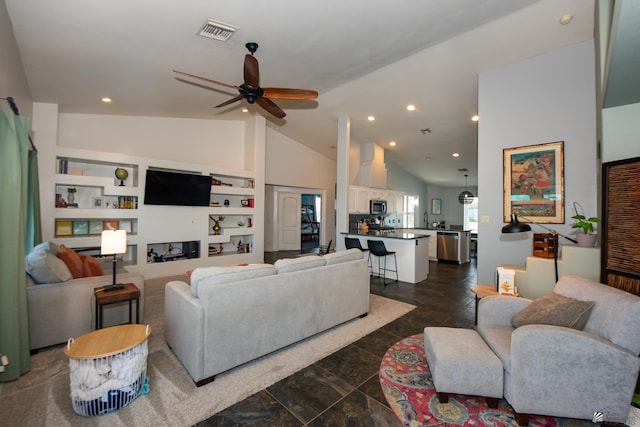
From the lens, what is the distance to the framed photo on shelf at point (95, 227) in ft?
16.7

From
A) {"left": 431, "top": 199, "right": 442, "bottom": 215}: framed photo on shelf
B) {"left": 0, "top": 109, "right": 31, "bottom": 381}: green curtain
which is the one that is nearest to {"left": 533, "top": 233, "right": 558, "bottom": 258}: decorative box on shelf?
{"left": 0, "top": 109, "right": 31, "bottom": 381}: green curtain

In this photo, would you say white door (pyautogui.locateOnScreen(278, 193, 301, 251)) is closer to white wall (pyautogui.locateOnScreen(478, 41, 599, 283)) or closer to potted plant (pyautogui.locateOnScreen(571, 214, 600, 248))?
white wall (pyautogui.locateOnScreen(478, 41, 599, 283))

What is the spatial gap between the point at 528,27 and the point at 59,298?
5.80 metres

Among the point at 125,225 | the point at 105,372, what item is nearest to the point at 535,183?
the point at 105,372

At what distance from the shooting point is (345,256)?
3350 mm

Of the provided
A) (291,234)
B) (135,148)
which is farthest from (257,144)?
(291,234)

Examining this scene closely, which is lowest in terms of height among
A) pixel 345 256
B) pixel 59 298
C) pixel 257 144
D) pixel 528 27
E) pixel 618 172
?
Answer: pixel 59 298

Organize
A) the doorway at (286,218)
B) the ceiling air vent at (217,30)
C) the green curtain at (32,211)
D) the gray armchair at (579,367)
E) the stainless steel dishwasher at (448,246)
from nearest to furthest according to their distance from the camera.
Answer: the gray armchair at (579,367), the ceiling air vent at (217,30), the green curtain at (32,211), the stainless steel dishwasher at (448,246), the doorway at (286,218)

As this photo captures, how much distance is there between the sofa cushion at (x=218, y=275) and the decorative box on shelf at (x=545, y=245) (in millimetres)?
3082

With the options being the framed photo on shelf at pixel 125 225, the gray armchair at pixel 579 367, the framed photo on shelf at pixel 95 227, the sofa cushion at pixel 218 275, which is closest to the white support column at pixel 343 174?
the sofa cushion at pixel 218 275

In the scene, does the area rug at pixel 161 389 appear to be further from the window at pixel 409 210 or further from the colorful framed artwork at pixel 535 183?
the window at pixel 409 210

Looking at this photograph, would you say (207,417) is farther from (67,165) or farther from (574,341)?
(67,165)

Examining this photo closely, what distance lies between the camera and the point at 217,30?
3033 millimetres

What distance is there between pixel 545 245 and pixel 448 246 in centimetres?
443
